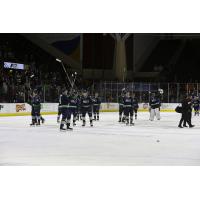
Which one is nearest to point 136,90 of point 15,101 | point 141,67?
point 15,101

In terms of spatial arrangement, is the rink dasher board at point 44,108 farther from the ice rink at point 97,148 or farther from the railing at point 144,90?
the ice rink at point 97,148

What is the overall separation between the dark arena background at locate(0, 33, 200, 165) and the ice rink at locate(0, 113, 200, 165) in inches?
0.7

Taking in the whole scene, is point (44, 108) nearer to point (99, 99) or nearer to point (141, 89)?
point (99, 99)

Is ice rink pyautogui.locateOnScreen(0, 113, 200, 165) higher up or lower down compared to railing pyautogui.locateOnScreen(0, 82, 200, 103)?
lower down

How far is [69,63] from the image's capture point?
107 feet

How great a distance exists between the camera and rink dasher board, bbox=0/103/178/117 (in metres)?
20.6

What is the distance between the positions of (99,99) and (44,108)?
387 cm

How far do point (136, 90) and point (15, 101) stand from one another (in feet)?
28.3

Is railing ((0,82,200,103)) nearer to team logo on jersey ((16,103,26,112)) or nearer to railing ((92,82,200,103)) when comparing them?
railing ((92,82,200,103))

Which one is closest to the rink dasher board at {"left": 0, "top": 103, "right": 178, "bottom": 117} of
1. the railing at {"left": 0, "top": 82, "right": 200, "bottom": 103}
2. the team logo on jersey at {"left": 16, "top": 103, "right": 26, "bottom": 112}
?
the team logo on jersey at {"left": 16, "top": 103, "right": 26, "bottom": 112}

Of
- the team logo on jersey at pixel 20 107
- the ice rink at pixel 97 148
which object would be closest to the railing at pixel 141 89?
the team logo on jersey at pixel 20 107

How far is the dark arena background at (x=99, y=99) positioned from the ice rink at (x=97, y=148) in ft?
0.06

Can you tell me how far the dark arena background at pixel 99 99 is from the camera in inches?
364

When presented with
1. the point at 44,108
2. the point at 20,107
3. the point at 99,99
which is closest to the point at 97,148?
the point at 99,99
